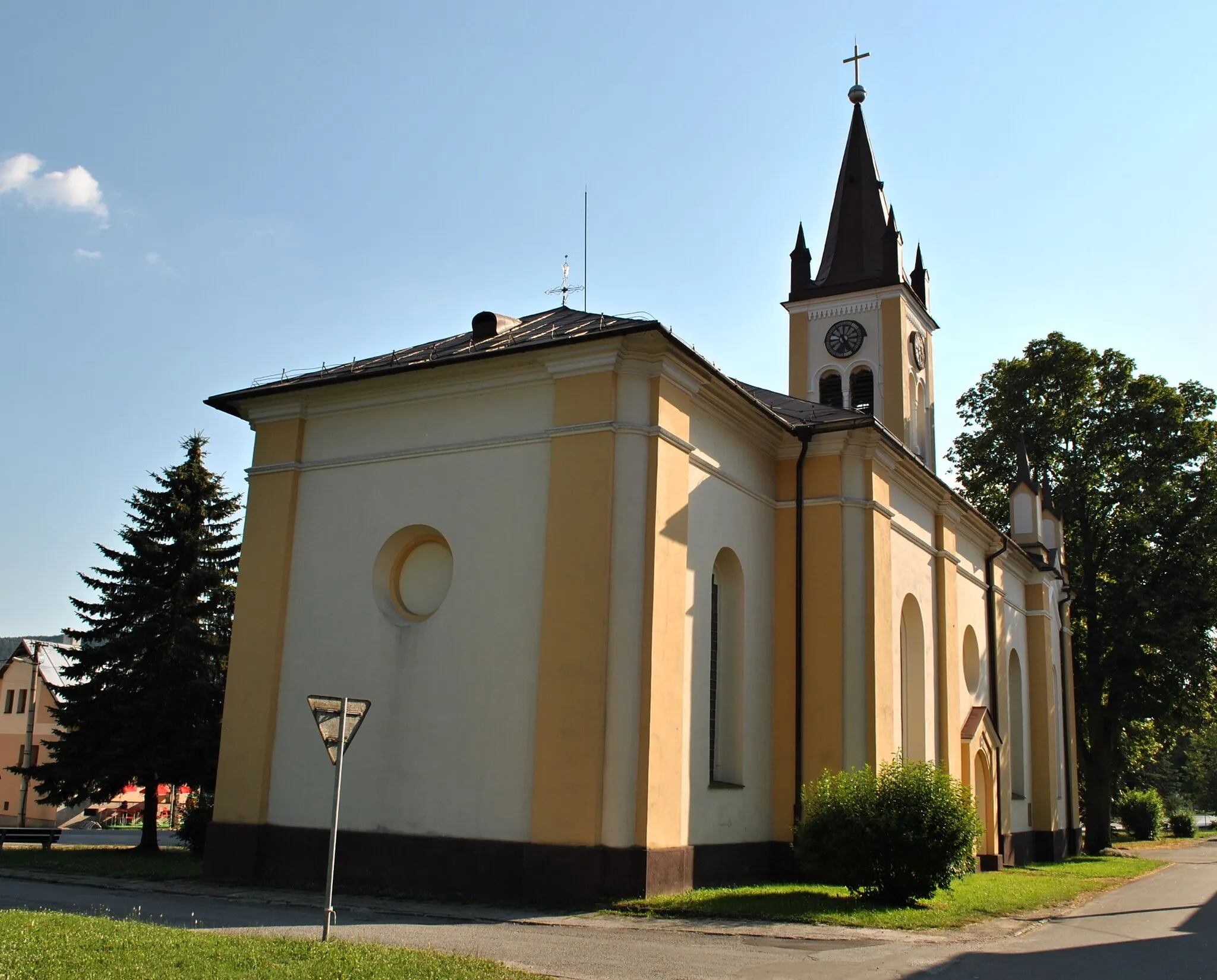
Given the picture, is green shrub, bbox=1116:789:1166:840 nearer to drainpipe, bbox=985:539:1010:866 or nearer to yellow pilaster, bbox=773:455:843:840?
drainpipe, bbox=985:539:1010:866

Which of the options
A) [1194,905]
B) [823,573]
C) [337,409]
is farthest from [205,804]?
[1194,905]

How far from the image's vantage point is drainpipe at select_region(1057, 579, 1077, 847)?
31656mm

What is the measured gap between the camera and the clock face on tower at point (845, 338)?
102ft

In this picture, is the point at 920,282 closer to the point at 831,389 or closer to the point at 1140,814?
the point at 831,389

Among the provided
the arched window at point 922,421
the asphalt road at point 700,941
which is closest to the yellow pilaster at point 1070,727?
the arched window at point 922,421

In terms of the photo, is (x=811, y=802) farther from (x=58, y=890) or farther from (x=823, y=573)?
(x=58, y=890)

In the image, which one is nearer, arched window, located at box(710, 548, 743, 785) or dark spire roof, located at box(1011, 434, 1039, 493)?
arched window, located at box(710, 548, 743, 785)

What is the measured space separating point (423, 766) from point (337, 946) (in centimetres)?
591

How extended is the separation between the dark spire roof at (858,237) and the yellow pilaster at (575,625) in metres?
18.7

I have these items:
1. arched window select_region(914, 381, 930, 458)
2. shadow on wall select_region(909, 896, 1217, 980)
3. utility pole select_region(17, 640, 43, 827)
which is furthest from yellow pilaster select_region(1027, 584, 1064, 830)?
utility pole select_region(17, 640, 43, 827)

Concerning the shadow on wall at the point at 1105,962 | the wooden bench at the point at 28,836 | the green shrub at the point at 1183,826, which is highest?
the shadow on wall at the point at 1105,962

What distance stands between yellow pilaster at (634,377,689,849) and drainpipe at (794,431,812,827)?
10.1ft

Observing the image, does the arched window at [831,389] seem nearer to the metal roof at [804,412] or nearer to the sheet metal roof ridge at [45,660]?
the metal roof at [804,412]

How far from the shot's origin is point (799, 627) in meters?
18.1
